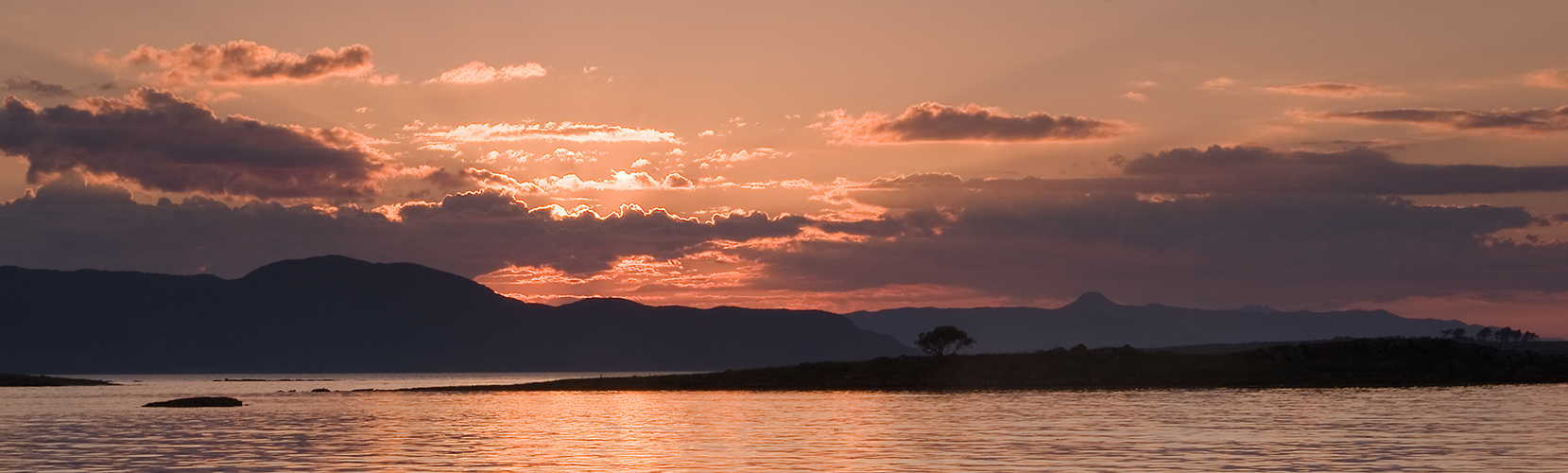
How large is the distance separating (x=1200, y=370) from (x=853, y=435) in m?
98.9

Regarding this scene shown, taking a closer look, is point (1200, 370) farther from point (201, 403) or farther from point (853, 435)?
point (201, 403)

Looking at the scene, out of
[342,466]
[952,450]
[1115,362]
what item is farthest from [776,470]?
[1115,362]

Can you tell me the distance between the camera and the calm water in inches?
2244

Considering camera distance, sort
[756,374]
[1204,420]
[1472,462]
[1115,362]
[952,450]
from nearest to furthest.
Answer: [1472,462]
[952,450]
[1204,420]
[1115,362]
[756,374]

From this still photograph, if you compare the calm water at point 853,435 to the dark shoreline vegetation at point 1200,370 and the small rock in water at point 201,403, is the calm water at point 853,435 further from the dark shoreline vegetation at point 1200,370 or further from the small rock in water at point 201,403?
the dark shoreline vegetation at point 1200,370

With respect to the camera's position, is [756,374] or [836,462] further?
[756,374]

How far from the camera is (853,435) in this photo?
74750 mm

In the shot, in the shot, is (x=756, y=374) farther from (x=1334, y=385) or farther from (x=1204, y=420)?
(x=1204, y=420)

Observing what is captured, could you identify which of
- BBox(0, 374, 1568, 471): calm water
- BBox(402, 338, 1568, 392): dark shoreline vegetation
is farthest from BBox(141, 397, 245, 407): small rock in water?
BBox(402, 338, 1568, 392): dark shoreline vegetation

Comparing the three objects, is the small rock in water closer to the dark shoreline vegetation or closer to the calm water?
the calm water

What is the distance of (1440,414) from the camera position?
85.4 meters

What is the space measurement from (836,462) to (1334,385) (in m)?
101

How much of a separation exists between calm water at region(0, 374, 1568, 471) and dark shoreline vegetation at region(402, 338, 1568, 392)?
3400 centimetres

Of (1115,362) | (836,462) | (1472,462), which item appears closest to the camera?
(1472,462)
